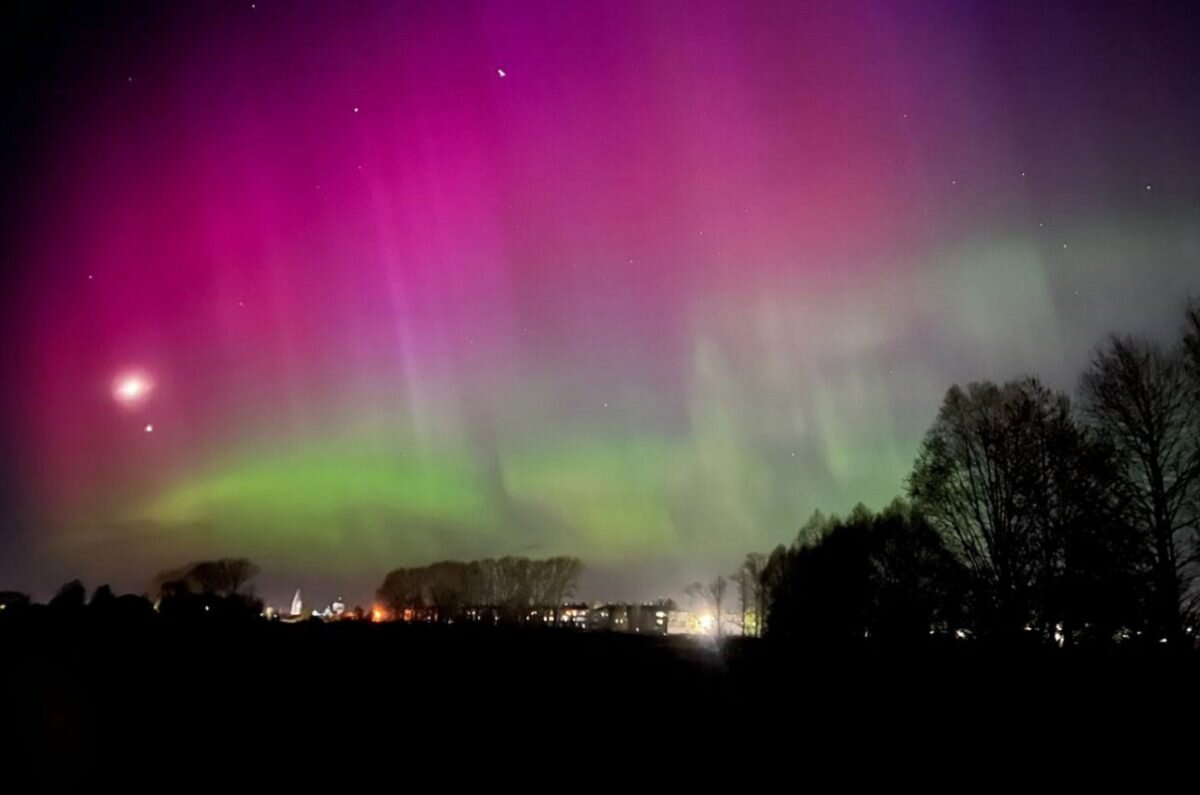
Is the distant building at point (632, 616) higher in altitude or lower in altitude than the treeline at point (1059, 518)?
lower

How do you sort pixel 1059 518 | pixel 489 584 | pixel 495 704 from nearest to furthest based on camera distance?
pixel 495 704 → pixel 1059 518 → pixel 489 584

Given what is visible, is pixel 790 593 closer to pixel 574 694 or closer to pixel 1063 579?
pixel 1063 579

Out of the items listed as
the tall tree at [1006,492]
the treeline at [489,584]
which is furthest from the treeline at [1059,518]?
the treeline at [489,584]

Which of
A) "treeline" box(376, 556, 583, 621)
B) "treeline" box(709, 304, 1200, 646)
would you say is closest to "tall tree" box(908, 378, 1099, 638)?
"treeline" box(709, 304, 1200, 646)

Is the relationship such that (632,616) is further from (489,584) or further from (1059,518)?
(1059,518)

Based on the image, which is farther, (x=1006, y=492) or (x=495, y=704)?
(x=1006, y=492)

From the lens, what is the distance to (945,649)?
1342 inches

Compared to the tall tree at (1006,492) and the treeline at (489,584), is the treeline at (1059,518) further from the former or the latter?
the treeline at (489,584)

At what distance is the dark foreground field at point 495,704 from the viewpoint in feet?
39.7

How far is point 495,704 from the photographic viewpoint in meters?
16.9

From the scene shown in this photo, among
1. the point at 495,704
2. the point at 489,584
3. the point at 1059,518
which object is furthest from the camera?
the point at 489,584

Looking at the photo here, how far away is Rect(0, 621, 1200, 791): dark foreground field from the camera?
12.1 meters

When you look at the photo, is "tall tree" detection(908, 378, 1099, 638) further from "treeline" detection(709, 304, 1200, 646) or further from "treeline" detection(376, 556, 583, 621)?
"treeline" detection(376, 556, 583, 621)

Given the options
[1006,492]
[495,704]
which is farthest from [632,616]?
[495,704]
